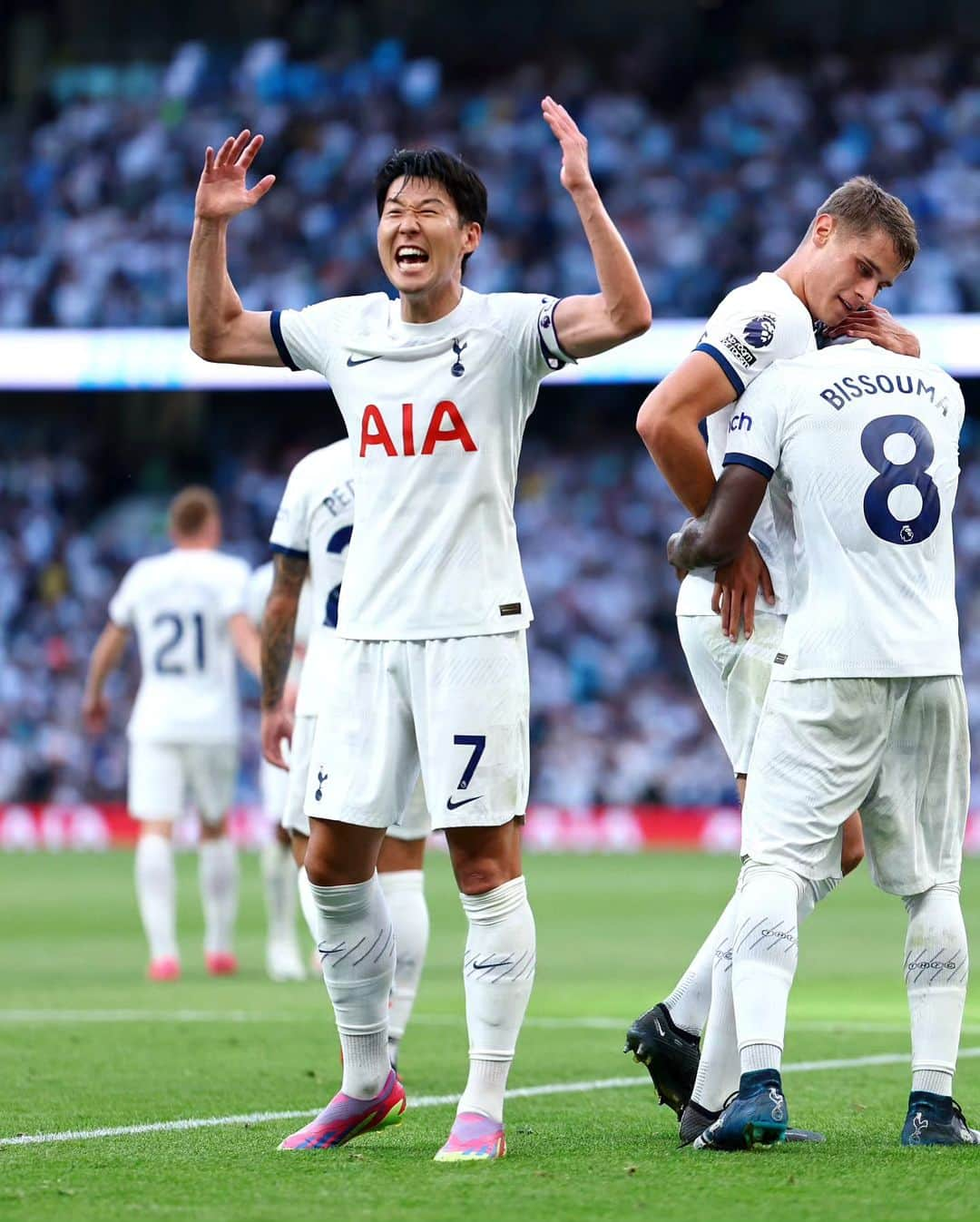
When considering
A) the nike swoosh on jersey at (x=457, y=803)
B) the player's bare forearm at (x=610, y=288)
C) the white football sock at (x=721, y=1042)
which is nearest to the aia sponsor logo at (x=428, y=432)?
the player's bare forearm at (x=610, y=288)

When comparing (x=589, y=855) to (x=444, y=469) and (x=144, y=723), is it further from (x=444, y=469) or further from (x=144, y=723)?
(x=444, y=469)

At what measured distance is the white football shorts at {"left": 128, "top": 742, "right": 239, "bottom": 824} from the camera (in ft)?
37.3

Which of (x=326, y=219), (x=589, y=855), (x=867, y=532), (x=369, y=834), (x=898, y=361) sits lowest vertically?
(x=589, y=855)

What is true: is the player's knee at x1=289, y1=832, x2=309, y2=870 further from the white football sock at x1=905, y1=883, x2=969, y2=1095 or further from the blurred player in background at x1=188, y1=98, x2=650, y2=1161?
the white football sock at x1=905, y1=883, x2=969, y2=1095

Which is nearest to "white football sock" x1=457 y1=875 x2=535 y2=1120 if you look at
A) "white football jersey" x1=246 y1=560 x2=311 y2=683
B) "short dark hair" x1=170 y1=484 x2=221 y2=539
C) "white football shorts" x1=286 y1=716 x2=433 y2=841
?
"white football shorts" x1=286 y1=716 x2=433 y2=841

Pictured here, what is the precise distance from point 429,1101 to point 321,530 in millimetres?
1854

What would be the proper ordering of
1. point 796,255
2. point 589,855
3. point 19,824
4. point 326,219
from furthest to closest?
point 326,219 → point 19,824 → point 589,855 → point 796,255

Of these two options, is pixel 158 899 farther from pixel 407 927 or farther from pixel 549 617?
pixel 549 617

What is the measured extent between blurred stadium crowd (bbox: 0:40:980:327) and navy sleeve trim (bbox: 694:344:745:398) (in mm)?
19744

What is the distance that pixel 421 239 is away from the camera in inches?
205

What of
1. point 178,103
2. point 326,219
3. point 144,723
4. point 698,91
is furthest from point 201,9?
point 144,723

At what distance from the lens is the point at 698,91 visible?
2800 cm

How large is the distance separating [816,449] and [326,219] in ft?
73.8

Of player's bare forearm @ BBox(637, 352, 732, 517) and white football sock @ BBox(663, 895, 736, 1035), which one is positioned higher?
player's bare forearm @ BBox(637, 352, 732, 517)
